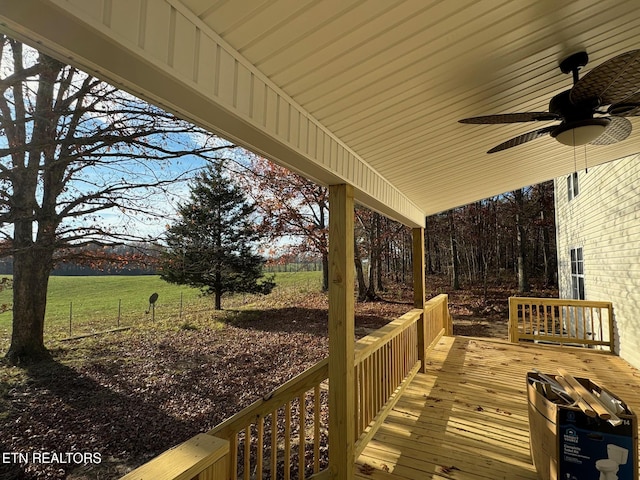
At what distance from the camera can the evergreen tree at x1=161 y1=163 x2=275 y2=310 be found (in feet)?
28.8

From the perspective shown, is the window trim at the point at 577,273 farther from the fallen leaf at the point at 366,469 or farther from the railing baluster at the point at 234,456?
the railing baluster at the point at 234,456

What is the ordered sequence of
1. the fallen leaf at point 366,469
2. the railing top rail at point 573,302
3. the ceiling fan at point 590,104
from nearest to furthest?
the ceiling fan at point 590,104 → the fallen leaf at point 366,469 → the railing top rail at point 573,302

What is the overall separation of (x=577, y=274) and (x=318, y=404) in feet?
26.4

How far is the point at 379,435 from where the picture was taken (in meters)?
3.00

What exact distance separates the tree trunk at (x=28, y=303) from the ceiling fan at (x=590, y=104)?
7351 millimetres

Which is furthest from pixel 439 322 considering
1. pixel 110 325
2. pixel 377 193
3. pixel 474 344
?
pixel 110 325

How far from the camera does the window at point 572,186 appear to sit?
304 inches

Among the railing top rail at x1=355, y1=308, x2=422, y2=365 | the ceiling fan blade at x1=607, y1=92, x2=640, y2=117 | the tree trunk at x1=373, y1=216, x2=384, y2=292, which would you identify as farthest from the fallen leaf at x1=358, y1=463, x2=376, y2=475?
the tree trunk at x1=373, y1=216, x2=384, y2=292

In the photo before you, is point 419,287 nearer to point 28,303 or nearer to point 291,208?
point 291,208

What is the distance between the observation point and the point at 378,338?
3.07 m

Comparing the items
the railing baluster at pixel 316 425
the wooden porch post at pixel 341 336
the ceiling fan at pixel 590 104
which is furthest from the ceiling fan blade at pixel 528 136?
the railing baluster at pixel 316 425

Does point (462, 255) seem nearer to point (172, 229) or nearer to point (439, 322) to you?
point (439, 322)

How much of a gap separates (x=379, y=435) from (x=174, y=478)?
8.15 ft

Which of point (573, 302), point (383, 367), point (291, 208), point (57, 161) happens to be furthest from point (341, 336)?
point (291, 208)
